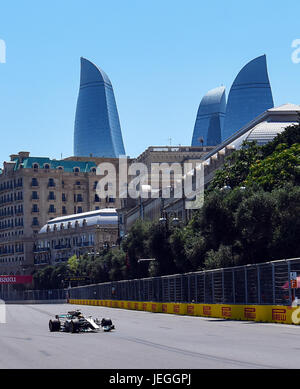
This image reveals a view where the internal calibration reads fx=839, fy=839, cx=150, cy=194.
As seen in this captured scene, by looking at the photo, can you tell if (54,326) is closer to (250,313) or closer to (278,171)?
(250,313)

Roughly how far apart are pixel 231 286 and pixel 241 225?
711cm

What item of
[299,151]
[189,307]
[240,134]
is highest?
[240,134]

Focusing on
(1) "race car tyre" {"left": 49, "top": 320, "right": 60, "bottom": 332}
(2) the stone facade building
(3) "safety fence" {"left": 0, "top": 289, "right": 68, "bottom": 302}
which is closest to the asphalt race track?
(1) "race car tyre" {"left": 49, "top": 320, "right": 60, "bottom": 332}

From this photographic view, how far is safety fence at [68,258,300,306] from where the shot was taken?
35.5 meters

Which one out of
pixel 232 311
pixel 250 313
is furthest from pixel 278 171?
pixel 250 313

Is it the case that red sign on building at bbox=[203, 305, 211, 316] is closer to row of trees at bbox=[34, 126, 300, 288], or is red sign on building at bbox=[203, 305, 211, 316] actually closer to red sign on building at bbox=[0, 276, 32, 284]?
row of trees at bbox=[34, 126, 300, 288]

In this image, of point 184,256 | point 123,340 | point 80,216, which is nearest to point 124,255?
point 184,256

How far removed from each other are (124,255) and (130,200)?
63.0 metres

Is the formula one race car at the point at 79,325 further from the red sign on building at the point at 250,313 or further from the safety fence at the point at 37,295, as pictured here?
the safety fence at the point at 37,295

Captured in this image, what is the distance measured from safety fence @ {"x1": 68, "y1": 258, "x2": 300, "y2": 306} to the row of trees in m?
3.65

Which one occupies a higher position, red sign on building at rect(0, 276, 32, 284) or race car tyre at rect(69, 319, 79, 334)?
race car tyre at rect(69, 319, 79, 334)

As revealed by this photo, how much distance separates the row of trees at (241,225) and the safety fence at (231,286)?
3651mm
